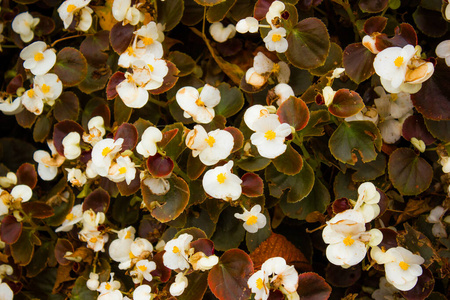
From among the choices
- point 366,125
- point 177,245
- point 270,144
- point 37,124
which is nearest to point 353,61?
point 366,125

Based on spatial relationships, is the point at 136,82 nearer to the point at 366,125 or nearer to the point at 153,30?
the point at 153,30

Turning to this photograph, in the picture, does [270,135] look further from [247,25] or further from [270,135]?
[247,25]

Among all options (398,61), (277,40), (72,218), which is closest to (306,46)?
(277,40)

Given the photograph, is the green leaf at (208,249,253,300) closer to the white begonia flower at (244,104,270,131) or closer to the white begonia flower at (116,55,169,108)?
the white begonia flower at (244,104,270,131)

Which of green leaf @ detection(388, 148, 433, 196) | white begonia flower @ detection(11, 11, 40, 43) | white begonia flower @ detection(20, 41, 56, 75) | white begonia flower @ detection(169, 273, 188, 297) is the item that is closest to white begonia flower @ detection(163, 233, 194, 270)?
white begonia flower @ detection(169, 273, 188, 297)

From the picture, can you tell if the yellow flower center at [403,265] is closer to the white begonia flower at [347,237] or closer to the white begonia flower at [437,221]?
the white begonia flower at [347,237]

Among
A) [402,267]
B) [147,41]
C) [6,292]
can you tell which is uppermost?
[147,41]
